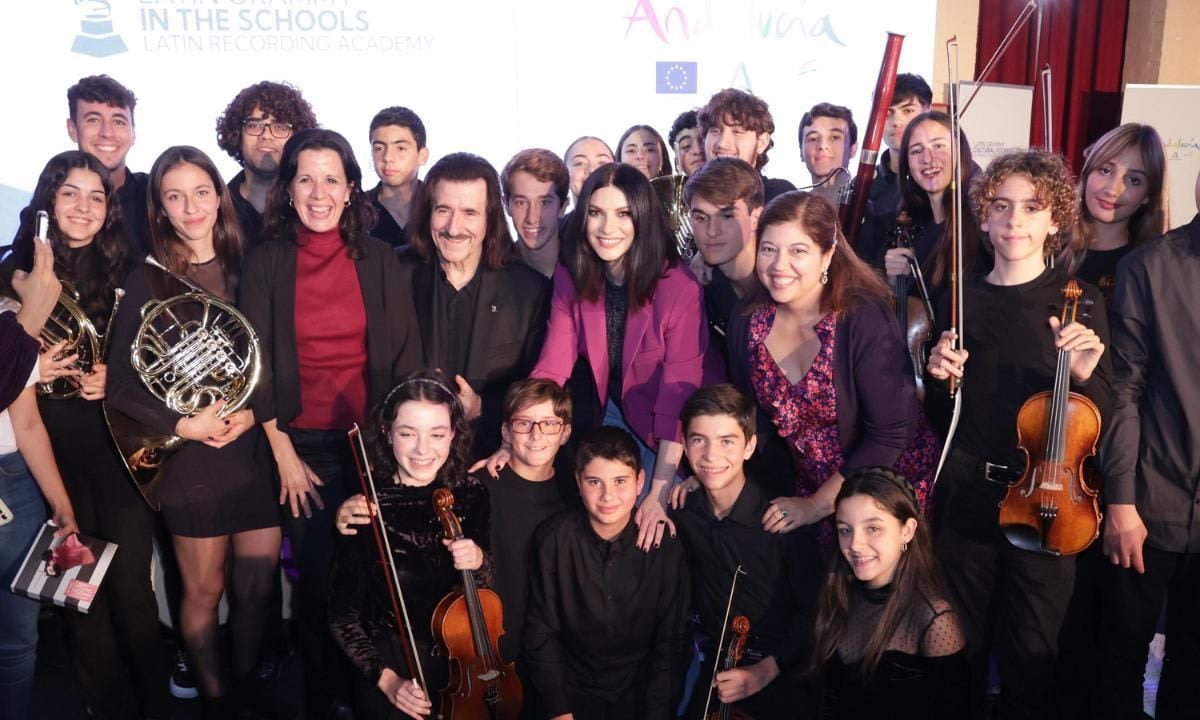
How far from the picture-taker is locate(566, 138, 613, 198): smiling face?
353 cm

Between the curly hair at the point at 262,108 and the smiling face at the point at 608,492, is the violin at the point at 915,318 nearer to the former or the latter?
the smiling face at the point at 608,492

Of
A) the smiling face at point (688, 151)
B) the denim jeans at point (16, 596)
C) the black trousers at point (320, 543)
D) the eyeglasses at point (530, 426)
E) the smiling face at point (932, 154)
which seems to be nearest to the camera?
the denim jeans at point (16, 596)

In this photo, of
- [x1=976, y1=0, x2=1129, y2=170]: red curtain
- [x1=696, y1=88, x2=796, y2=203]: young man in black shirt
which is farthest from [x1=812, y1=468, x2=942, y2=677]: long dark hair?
[x1=976, y1=0, x2=1129, y2=170]: red curtain

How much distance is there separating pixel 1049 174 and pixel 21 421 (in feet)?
8.16

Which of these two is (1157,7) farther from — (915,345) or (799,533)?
(799,533)

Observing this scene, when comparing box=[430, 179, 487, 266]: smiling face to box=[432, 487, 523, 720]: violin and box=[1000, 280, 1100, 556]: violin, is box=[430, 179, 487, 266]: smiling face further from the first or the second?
box=[1000, 280, 1100, 556]: violin

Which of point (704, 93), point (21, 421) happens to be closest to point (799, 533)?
point (21, 421)

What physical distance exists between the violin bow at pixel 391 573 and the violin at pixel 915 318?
132 cm

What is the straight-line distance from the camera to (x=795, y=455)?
8.14 ft

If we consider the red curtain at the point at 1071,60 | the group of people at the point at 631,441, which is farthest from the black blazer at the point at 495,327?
the red curtain at the point at 1071,60

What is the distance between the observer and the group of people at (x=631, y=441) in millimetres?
2254

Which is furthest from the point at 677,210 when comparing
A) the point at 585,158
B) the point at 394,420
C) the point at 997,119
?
the point at 997,119

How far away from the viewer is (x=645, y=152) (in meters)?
3.75

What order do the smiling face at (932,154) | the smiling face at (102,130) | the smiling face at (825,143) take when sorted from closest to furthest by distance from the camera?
the smiling face at (932,154)
the smiling face at (102,130)
the smiling face at (825,143)
